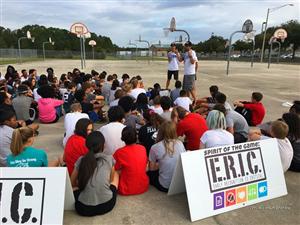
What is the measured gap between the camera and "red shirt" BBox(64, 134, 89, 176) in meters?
3.89

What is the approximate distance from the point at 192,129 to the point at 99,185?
2114 mm

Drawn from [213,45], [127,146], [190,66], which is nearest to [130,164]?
[127,146]

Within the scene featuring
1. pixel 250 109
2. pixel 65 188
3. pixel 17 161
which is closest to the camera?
pixel 65 188

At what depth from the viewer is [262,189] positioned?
3742 millimetres

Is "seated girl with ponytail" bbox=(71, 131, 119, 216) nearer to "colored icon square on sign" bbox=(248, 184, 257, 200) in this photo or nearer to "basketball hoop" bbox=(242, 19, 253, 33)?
"colored icon square on sign" bbox=(248, 184, 257, 200)

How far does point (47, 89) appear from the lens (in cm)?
727

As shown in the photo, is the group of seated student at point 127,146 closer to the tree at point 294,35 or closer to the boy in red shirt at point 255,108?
the boy in red shirt at point 255,108

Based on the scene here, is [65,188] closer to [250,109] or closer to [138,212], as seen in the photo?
[138,212]

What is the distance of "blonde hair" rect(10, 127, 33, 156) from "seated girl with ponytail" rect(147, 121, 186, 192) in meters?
1.65

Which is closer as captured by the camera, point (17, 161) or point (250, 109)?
point (17, 161)

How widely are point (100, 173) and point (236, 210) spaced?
179 centimetres

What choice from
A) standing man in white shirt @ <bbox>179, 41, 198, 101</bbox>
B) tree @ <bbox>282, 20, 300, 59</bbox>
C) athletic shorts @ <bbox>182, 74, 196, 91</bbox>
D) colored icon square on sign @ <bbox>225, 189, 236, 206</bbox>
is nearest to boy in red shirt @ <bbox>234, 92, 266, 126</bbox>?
standing man in white shirt @ <bbox>179, 41, 198, 101</bbox>

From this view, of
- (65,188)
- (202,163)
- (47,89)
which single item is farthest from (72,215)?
(47,89)

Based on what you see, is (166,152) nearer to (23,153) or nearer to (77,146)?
(77,146)
